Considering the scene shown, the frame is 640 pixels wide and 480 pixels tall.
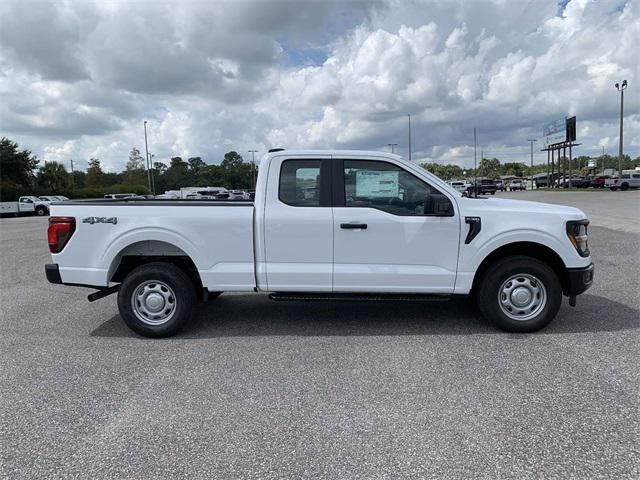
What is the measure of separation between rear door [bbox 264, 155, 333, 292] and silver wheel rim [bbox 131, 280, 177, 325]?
3.65 feet

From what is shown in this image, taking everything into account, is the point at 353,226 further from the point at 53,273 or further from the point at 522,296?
the point at 53,273

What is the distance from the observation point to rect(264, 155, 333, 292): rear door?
4.76m

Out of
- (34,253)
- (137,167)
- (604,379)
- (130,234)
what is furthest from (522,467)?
(137,167)

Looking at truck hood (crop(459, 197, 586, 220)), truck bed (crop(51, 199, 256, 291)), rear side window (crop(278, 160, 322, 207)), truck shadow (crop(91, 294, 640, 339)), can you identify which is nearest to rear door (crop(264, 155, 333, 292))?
rear side window (crop(278, 160, 322, 207))

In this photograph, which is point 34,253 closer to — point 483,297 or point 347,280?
point 347,280

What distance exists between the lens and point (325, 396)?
11.6 ft

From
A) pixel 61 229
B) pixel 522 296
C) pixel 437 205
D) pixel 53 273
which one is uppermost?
pixel 437 205

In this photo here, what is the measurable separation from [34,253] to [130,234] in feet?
29.4

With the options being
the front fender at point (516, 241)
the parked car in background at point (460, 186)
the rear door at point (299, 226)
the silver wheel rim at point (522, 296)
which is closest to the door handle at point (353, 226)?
the rear door at point (299, 226)

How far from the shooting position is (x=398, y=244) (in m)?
4.74

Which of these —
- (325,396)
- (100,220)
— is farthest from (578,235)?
(100,220)

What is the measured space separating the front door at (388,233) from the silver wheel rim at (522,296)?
59 cm

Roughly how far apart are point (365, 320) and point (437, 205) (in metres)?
A: 1.67

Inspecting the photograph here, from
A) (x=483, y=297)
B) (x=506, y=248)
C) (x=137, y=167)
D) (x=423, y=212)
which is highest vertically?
(x=137, y=167)
